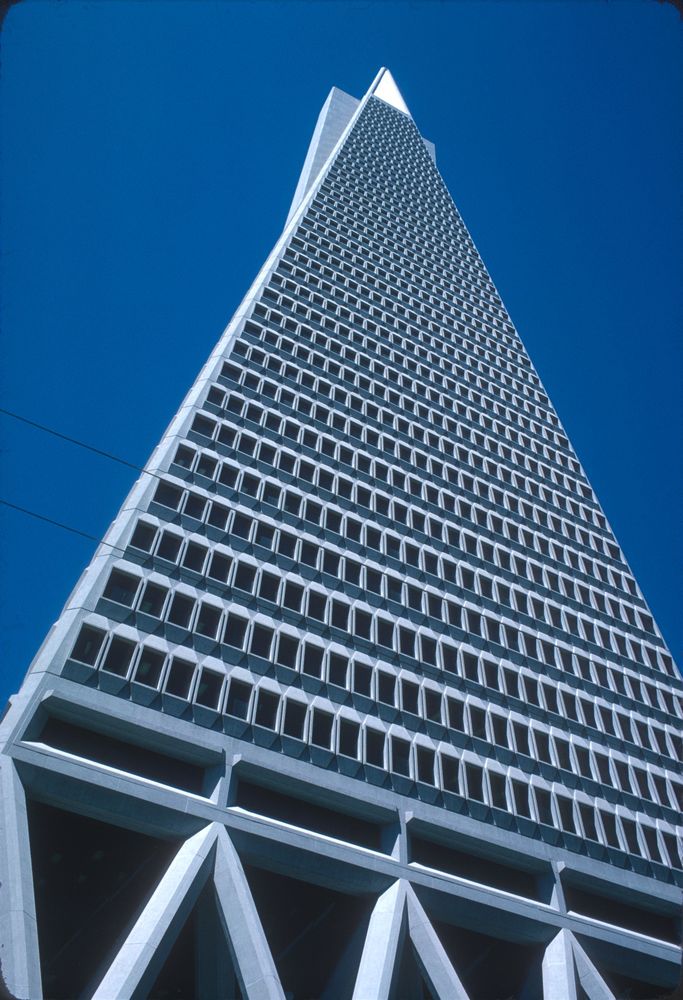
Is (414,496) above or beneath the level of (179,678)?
above

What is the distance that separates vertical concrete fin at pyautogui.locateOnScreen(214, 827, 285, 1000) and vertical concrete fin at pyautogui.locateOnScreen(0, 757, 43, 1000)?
5.70 meters

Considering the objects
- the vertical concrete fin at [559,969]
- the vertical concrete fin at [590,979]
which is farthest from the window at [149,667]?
the vertical concrete fin at [590,979]

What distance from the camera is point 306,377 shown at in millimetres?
50156

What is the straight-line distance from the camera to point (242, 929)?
25.2m

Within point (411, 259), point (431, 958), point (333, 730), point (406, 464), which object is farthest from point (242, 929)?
point (411, 259)

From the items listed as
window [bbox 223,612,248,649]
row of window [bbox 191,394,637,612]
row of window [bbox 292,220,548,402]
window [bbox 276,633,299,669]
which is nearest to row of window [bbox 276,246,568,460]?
row of window [bbox 292,220,548,402]

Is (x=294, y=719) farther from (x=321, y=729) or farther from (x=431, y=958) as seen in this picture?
(x=431, y=958)

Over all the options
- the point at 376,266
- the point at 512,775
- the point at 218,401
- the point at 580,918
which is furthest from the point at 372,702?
the point at 376,266

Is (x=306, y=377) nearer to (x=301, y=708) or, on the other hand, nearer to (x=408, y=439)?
(x=408, y=439)

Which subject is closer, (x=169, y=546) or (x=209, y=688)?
(x=209, y=688)

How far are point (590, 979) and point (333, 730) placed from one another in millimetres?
12957

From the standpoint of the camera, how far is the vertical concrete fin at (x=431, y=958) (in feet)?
88.5

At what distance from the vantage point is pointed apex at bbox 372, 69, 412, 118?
133 meters

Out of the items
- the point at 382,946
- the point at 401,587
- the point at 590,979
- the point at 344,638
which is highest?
the point at 401,587
